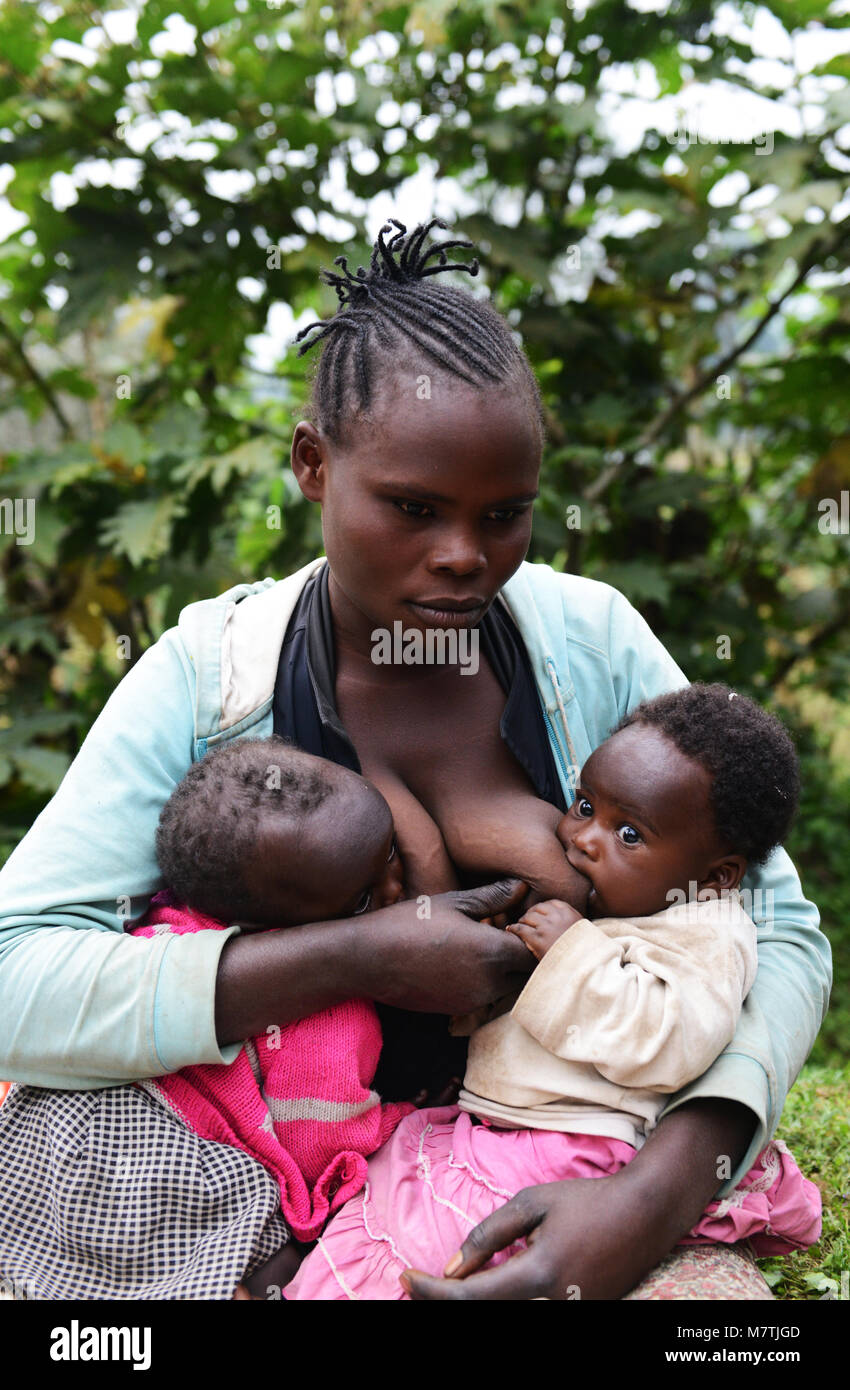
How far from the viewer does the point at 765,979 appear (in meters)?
2.07

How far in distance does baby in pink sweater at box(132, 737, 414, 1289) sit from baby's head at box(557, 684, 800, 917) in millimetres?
375

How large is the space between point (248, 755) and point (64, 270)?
114 inches

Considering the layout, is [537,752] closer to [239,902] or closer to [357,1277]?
[239,902]

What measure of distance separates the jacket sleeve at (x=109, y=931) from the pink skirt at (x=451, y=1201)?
0.31 meters

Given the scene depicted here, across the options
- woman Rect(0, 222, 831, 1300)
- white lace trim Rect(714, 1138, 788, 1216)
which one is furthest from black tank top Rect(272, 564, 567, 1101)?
white lace trim Rect(714, 1138, 788, 1216)

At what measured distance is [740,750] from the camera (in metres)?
2.08

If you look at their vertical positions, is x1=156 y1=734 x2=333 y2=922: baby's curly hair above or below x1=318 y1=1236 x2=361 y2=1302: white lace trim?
above

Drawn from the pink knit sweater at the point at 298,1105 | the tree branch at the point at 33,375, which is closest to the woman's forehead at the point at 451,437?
the pink knit sweater at the point at 298,1105

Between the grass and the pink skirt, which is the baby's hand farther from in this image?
the grass

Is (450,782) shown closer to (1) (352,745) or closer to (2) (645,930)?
(1) (352,745)

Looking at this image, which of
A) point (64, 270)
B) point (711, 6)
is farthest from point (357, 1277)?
point (711, 6)

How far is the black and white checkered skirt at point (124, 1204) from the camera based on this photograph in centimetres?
180

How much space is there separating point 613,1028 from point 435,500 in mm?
826

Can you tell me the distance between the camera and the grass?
222cm
